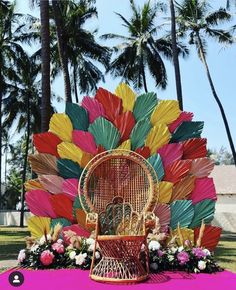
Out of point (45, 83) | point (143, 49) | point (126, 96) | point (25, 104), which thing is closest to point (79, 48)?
point (143, 49)

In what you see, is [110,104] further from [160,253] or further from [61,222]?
[160,253]

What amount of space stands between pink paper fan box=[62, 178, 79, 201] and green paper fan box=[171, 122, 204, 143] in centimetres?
146

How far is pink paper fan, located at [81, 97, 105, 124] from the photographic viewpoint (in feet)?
20.2

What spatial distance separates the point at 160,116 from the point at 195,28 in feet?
56.7

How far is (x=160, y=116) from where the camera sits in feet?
20.1

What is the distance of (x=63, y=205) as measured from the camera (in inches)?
231

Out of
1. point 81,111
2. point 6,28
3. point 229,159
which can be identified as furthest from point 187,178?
point 229,159

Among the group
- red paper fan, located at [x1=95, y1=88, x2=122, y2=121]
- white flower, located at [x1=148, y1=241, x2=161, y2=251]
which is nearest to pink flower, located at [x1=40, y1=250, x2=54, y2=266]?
white flower, located at [x1=148, y1=241, x2=161, y2=251]

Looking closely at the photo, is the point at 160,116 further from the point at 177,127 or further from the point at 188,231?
the point at 188,231

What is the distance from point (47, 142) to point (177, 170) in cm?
182

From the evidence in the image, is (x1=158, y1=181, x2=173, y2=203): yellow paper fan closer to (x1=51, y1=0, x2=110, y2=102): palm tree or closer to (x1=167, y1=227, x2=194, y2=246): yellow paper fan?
(x1=167, y1=227, x2=194, y2=246): yellow paper fan

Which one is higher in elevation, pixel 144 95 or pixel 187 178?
pixel 144 95

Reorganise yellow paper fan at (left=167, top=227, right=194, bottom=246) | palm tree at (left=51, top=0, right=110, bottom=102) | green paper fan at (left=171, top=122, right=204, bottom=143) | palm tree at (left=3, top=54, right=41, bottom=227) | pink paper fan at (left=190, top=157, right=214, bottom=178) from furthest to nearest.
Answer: palm tree at (left=3, top=54, right=41, bottom=227)
palm tree at (left=51, top=0, right=110, bottom=102)
green paper fan at (left=171, top=122, right=204, bottom=143)
pink paper fan at (left=190, top=157, right=214, bottom=178)
yellow paper fan at (left=167, top=227, right=194, bottom=246)

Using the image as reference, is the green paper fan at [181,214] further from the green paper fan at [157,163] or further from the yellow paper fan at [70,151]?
the yellow paper fan at [70,151]
